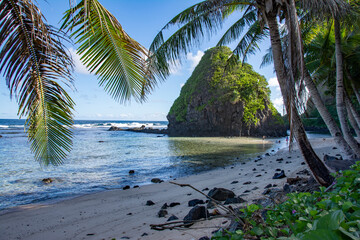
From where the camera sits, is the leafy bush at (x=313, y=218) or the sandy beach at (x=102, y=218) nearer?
the leafy bush at (x=313, y=218)

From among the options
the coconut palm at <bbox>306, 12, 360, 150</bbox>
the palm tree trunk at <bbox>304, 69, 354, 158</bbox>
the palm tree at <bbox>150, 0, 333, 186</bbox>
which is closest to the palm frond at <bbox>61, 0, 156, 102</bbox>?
the palm tree at <bbox>150, 0, 333, 186</bbox>

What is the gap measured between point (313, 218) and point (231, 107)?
129ft

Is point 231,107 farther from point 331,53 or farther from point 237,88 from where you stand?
point 331,53

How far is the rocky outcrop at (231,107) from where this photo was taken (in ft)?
129

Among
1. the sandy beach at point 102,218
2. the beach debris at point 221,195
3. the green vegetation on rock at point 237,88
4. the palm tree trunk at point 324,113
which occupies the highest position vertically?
the green vegetation on rock at point 237,88

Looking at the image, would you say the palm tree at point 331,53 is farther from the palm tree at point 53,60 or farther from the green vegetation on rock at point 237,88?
the green vegetation on rock at point 237,88

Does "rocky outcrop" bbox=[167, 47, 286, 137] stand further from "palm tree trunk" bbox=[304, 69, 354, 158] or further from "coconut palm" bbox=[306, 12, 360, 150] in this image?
"palm tree trunk" bbox=[304, 69, 354, 158]

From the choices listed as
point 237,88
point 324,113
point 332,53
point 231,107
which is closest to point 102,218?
point 324,113

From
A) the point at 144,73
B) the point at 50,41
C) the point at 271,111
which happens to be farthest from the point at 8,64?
the point at 271,111

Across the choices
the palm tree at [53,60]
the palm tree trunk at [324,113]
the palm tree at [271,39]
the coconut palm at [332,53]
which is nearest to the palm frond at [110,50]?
the palm tree at [53,60]

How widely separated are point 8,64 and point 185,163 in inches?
484

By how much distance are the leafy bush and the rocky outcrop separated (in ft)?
121

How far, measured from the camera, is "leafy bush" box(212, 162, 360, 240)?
932 millimetres

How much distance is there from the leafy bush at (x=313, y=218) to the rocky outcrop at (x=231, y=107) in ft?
121
